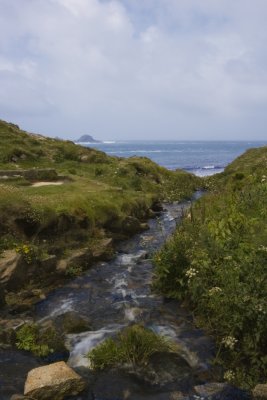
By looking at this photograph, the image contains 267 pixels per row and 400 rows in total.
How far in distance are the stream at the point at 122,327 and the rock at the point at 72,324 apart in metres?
0.19

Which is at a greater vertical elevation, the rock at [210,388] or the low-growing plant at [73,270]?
the low-growing plant at [73,270]

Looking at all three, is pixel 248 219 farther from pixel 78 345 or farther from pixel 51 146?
pixel 51 146

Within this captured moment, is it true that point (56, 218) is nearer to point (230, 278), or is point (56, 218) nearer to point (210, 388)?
point (230, 278)

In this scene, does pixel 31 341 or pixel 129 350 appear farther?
pixel 31 341

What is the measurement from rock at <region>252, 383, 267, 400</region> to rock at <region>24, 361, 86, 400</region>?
3.67 meters

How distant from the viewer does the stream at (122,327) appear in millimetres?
9523

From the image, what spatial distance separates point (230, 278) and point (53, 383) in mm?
4791

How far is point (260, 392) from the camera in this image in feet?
27.9

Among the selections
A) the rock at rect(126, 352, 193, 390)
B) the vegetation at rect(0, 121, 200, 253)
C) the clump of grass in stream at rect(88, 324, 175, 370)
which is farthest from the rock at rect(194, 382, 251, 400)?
the vegetation at rect(0, 121, 200, 253)

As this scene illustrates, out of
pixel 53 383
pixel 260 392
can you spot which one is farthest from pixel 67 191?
pixel 260 392

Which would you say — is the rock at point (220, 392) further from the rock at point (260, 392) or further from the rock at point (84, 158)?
the rock at point (84, 158)

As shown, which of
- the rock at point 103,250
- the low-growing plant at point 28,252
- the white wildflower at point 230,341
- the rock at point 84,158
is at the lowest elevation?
the rock at point 103,250

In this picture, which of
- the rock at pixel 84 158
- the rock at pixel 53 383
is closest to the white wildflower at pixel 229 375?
the rock at pixel 53 383

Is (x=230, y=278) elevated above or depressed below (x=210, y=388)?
above
